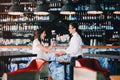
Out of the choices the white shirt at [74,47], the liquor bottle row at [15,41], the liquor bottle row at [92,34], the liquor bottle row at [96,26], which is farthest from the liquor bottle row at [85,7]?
the white shirt at [74,47]

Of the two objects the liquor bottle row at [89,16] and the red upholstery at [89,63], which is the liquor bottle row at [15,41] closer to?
the liquor bottle row at [89,16]

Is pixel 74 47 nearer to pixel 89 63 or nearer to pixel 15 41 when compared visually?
pixel 89 63

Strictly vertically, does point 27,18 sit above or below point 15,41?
above

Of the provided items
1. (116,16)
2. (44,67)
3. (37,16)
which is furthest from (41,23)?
(44,67)

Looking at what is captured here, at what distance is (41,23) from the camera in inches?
473

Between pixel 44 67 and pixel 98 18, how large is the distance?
6461 millimetres

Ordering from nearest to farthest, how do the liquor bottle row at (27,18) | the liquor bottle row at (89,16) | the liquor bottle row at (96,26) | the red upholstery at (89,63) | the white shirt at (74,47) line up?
the red upholstery at (89,63) → the white shirt at (74,47) → the liquor bottle row at (96,26) → the liquor bottle row at (89,16) → the liquor bottle row at (27,18)

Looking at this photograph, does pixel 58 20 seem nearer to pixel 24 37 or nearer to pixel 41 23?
pixel 41 23

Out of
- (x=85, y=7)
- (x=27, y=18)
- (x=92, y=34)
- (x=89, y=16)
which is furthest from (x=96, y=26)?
(x=27, y=18)

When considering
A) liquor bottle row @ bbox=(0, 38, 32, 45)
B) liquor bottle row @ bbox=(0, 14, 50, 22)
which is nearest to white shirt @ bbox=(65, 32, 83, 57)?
liquor bottle row @ bbox=(0, 38, 32, 45)

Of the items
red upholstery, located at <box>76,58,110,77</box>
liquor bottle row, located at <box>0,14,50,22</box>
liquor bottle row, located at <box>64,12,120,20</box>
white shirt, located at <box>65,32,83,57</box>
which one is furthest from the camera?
liquor bottle row, located at <box>0,14,50,22</box>

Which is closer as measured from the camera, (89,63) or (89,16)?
(89,63)

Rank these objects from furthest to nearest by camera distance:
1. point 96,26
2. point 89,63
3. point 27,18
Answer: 1. point 27,18
2. point 96,26
3. point 89,63

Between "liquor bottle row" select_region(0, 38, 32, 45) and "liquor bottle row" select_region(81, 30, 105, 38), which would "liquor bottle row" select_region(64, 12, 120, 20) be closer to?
"liquor bottle row" select_region(81, 30, 105, 38)
